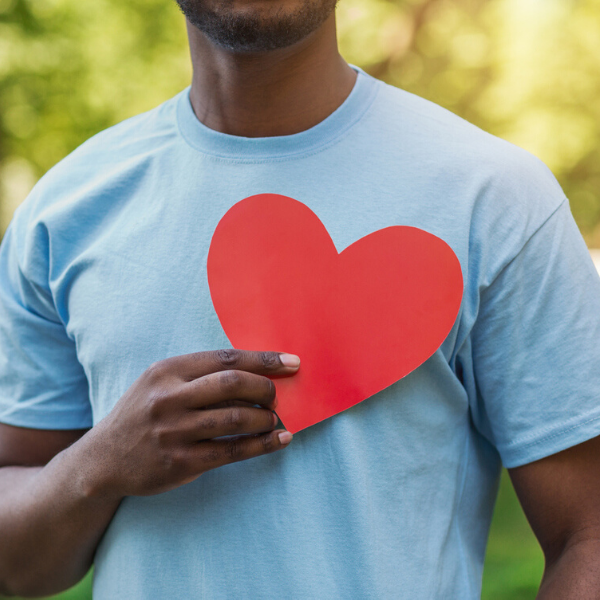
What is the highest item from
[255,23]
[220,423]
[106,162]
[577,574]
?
[255,23]

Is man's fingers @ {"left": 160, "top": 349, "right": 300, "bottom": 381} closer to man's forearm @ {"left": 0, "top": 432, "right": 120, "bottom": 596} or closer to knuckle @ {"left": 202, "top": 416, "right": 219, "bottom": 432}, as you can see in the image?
knuckle @ {"left": 202, "top": 416, "right": 219, "bottom": 432}

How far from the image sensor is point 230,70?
43.9 inches

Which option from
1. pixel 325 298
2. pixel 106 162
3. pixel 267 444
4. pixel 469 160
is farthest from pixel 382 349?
pixel 106 162

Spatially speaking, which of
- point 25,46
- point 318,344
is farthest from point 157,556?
point 25,46

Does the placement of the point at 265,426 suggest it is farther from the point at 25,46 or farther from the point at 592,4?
the point at 592,4

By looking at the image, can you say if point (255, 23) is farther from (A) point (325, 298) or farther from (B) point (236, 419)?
(B) point (236, 419)

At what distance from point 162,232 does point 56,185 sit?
0.94ft

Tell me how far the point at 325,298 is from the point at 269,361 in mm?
139

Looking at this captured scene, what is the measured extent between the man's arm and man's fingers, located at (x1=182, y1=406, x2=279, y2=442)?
46 cm

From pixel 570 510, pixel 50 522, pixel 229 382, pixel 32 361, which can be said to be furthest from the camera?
pixel 32 361


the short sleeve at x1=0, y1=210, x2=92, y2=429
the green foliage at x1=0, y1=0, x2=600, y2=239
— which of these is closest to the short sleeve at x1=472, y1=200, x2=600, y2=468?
the short sleeve at x1=0, y1=210, x2=92, y2=429

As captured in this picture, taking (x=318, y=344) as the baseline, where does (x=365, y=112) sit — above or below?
above

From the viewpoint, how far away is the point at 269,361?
91cm

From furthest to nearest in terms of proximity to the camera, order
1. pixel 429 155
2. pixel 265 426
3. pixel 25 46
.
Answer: pixel 25 46
pixel 429 155
pixel 265 426
